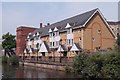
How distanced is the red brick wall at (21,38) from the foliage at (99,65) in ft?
177

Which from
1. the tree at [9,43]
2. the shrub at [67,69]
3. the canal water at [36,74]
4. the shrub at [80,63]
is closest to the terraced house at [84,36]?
the shrub at [67,69]

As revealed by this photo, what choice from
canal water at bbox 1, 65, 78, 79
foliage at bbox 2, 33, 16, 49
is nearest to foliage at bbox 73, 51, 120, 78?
canal water at bbox 1, 65, 78, 79

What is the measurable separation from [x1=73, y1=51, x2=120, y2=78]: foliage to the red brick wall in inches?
2129

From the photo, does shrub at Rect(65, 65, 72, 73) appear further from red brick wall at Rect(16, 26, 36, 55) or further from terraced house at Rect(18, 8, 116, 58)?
red brick wall at Rect(16, 26, 36, 55)

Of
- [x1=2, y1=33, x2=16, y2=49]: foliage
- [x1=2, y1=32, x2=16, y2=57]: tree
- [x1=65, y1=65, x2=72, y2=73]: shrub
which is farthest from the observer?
[x1=2, y1=33, x2=16, y2=49]: foliage

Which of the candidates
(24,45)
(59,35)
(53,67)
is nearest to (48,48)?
(59,35)

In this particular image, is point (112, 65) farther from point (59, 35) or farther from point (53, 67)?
point (59, 35)

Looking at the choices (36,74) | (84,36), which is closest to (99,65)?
(36,74)

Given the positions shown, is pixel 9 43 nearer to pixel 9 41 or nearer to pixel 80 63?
pixel 9 41

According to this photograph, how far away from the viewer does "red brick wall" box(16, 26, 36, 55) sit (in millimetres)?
82062

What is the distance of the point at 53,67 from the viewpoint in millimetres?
44562

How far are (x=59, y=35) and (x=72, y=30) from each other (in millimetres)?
6080

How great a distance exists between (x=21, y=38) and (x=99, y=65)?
59871 millimetres

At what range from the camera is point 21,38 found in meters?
82.8
